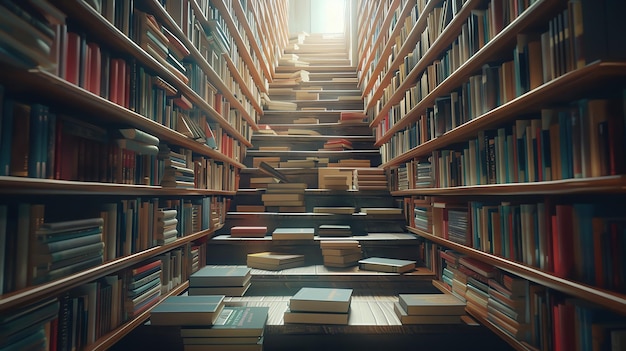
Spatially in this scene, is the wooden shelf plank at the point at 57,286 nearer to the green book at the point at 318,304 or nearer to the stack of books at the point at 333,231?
the green book at the point at 318,304

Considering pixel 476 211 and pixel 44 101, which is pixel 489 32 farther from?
pixel 44 101

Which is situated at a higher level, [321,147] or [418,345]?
[321,147]

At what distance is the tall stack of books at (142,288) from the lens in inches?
56.4

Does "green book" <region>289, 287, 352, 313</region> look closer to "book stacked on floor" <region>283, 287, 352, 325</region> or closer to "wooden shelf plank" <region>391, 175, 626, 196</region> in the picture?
"book stacked on floor" <region>283, 287, 352, 325</region>

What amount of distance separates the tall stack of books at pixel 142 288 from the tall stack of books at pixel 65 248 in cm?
30

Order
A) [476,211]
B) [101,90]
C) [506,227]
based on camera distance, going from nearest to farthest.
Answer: [101,90]
[506,227]
[476,211]

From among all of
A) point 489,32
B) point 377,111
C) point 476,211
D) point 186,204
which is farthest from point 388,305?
point 377,111

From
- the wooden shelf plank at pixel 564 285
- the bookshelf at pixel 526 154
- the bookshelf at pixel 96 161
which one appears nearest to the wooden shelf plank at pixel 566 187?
the bookshelf at pixel 526 154

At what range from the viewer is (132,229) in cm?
145

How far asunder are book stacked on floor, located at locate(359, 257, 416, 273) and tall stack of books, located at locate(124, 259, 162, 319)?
1.24 m

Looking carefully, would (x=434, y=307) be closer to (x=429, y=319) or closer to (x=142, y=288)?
(x=429, y=319)

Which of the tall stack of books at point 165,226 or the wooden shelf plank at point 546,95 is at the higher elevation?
the wooden shelf plank at point 546,95

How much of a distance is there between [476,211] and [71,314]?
1626 mm

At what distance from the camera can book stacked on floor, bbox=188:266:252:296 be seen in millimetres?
1869
